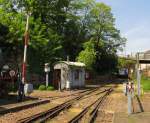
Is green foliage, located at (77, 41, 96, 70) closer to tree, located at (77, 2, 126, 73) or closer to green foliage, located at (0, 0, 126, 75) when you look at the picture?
green foliage, located at (0, 0, 126, 75)

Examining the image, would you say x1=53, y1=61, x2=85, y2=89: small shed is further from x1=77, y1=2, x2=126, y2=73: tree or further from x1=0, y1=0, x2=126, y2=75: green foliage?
x1=77, y1=2, x2=126, y2=73: tree

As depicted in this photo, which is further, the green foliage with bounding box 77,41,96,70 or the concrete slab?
the green foliage with bounding box 77,41,96,70

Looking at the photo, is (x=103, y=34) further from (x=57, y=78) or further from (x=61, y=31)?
(x=57, y=78)

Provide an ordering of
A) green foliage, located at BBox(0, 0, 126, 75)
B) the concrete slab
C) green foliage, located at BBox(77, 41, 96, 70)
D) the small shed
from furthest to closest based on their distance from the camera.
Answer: green foliage, located at BBox(77, 41, 96, 70) → green foliage, located at BBox(0, 0, 126, 75) → the small shed → the concrete slab

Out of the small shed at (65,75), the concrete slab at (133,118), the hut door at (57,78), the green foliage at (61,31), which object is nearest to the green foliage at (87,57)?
the green foliage at (61,31)

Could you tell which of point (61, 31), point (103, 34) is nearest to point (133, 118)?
point (61, 31)

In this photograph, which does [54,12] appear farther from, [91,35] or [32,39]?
[91,35]

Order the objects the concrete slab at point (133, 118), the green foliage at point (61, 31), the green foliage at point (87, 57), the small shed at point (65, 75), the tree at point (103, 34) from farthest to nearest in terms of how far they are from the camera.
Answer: the tree at point (103, 34), the green foliage at point (87, 57), the green foliage at point (61, 31), the small shed at point (65, 75), the concrete slab at point (133, 118)

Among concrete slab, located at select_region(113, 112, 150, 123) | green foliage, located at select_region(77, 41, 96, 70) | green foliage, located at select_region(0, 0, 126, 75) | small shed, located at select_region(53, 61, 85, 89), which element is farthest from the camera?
green foliage, located at select_region(77, 41, 96, 70)

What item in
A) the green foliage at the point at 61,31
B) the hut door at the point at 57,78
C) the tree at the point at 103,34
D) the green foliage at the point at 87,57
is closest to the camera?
the hut door at the point at 57,78

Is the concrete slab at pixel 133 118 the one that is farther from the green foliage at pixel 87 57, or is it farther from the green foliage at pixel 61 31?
the green foliage at pixel 87 57

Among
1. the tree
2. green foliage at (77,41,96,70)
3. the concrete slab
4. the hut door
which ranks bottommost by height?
the concrete slab

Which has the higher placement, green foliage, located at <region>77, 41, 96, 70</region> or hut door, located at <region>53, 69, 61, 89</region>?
green foliage, located at <region>77, 41, 96, 70</region>

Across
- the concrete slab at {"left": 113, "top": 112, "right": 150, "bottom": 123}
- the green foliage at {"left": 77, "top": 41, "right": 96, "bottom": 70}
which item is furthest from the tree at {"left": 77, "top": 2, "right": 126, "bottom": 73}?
the concrete slab at {"left": 113, "top": 112, "right": 150, "bottom": 123}
